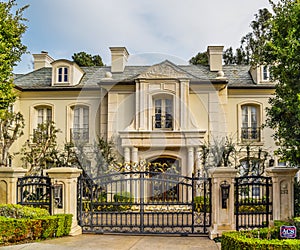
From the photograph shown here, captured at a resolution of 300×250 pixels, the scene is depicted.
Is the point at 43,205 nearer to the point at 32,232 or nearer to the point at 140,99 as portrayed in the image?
the point at 32,232

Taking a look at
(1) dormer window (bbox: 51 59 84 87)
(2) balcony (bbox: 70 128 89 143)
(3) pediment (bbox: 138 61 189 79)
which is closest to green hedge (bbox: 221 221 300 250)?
(3) pediment (bbox: 138 61 189 79)

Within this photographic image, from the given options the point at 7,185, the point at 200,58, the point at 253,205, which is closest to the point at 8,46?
the point at 7,185

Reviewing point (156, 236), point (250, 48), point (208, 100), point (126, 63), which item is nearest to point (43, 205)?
point (156, 236)

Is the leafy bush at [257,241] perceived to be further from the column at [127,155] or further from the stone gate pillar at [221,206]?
the column at [127,155]

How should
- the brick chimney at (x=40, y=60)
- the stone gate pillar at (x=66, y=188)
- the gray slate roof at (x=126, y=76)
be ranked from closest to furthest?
1. the stone gate pillar at (x=66, y=188)
2. the gray slate roof at (x=126, y=76)
3. the brick chimney at (x=40, y=60)

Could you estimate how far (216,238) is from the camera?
11805 millimetres

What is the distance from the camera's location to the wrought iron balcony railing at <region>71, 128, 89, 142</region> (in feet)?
80.1

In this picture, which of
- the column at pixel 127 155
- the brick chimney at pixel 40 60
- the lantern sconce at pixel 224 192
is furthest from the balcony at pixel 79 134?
the lantern sconce at pixel 224 192

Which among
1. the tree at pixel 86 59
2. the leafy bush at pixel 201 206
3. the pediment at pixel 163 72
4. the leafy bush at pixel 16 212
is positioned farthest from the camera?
the tree at pixel 86 59

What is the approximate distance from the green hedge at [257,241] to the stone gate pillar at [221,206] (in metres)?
2.98

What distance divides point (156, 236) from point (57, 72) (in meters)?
14.6

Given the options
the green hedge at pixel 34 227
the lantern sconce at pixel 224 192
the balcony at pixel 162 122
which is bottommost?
the green hedge at pixel 34 227

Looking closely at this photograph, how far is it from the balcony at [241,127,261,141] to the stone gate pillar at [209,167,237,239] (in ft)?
40.1

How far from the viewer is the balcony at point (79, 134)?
80.2 feet
